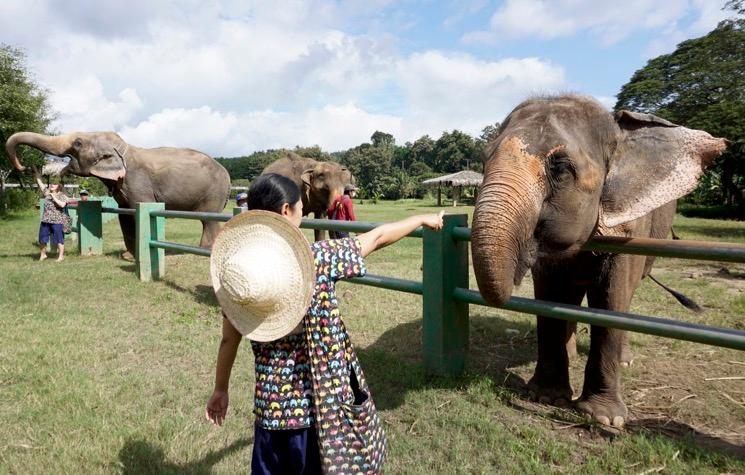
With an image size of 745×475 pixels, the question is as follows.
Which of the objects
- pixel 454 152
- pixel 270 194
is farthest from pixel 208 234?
pixel 454 152

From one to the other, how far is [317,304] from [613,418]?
2.18m

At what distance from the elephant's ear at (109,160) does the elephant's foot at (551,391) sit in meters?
8.90

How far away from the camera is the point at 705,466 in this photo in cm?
265

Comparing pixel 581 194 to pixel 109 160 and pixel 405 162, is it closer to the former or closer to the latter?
pixel 109 160

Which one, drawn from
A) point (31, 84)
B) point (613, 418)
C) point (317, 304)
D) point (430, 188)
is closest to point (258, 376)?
point (317, 304)

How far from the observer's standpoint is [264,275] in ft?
5.88

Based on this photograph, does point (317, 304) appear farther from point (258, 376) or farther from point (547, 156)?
point (547, 156)

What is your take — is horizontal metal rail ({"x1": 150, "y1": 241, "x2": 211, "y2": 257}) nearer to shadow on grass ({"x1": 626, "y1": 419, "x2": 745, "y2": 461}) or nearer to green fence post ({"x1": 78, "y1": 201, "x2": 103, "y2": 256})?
green fence post ({"x1": 78, "y1": 201, "x2": 103, "y2": 256})

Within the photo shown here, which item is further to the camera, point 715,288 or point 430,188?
point 430,188

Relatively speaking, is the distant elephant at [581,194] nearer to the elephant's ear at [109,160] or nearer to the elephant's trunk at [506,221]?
the elephant's trunk at [506,221]

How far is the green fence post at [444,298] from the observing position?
3697mm

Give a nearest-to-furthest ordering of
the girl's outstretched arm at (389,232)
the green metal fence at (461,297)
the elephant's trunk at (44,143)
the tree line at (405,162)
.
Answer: the girl's outstretched arm at (389,232) < the green metal fence at (461,297) < the elephant's trunk at (44,143) < the tree line at (405,162)

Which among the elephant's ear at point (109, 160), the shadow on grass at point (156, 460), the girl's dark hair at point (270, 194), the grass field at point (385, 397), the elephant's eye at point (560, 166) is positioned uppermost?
the elephant's ear at point (109, 160)

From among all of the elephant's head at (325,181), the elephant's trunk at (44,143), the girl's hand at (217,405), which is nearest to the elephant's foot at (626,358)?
the girl's hand at (217,405)
